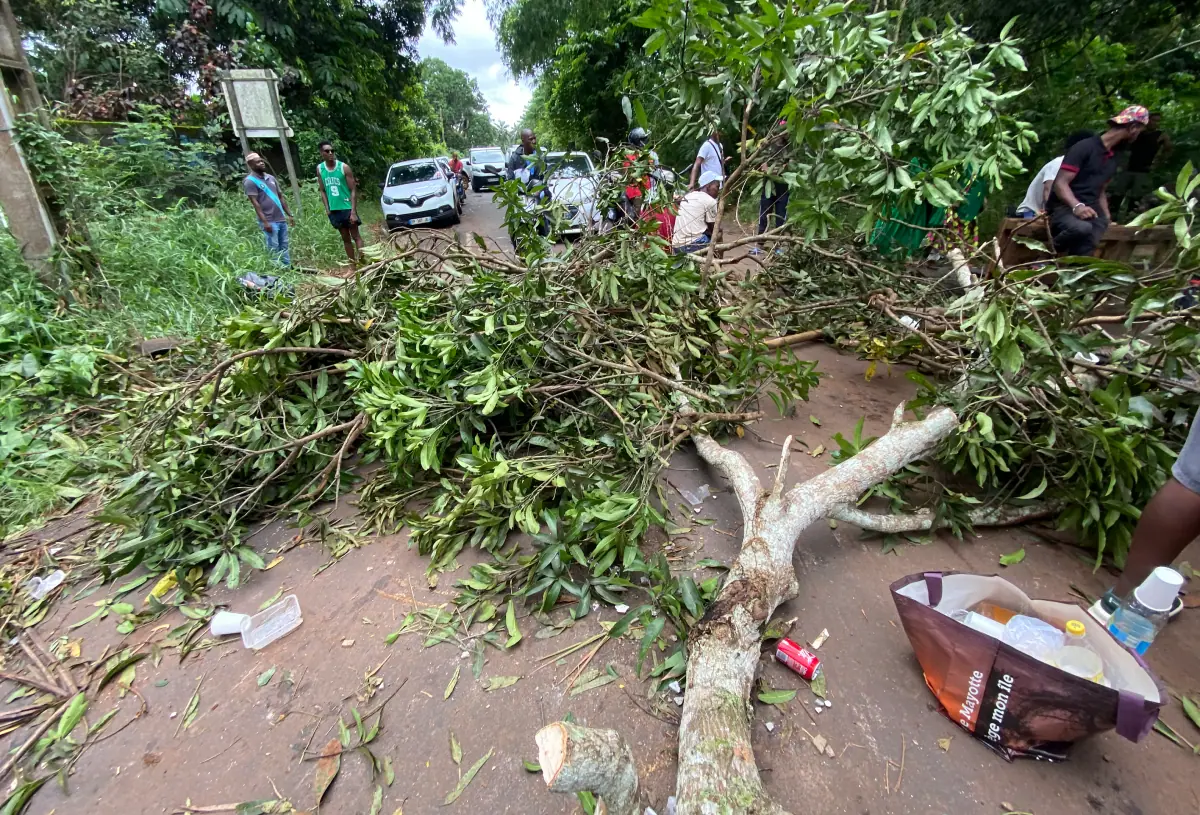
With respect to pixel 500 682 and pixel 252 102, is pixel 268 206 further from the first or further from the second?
pixel 500 682

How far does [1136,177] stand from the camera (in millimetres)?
6258

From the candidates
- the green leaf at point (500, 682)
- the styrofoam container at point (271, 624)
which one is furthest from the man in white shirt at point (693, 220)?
the styrofoam container at point (271, 624)

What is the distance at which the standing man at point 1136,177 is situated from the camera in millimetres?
6038

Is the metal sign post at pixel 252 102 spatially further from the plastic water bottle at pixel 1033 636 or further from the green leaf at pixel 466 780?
the plastic water bottle at pixel 1033 636

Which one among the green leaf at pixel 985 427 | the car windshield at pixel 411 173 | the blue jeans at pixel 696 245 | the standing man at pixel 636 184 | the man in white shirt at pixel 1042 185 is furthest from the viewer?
the car windshield at pixel 411 173

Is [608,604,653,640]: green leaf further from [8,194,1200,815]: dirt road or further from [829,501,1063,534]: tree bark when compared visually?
[829,501,1063,534]: tree bark

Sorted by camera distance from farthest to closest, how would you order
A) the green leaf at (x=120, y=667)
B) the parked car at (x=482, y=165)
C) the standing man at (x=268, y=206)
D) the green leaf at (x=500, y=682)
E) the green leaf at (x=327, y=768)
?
1. the parked car at (x=482, y=165)
2. the standing man at (x=268, y=206)
3. the green leaf at (x=120, y=667)
4. the green leaf at (x=500, y=682)
5. the green leaf at (x=327, y=768)

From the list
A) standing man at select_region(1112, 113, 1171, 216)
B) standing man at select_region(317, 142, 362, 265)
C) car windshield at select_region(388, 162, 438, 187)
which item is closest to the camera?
standing man at select_region(1112, 113, 1171, 216)

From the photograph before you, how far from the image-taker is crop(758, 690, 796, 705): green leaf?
1.69 metres

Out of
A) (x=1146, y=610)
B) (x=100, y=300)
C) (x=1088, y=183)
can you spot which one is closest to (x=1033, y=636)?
(x=1146, y=610)

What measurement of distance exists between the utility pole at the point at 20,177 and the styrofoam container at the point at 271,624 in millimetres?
4414

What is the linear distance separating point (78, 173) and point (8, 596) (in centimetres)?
459

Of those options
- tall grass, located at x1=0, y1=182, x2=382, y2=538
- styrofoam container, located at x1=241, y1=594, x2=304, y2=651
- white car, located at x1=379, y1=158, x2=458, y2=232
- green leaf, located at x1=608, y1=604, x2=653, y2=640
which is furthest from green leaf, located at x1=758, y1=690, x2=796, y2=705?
white car, located at x1=379, y1=158, x2=458, y2=232

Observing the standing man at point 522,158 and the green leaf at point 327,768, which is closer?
the green leaf at point 327,768
